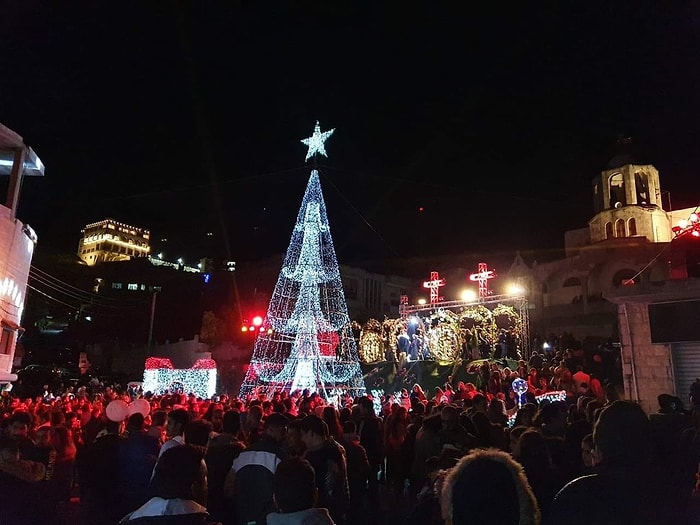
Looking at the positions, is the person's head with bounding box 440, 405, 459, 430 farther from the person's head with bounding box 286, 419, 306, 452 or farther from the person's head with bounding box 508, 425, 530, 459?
the person's head with bounding box 286, 419, 306, 452

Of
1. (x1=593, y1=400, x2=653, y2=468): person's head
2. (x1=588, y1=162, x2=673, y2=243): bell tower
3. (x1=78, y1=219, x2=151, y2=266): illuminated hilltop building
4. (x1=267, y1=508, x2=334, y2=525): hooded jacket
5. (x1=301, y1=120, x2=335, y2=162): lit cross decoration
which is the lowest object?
(x1=267, y1=508, x2=334, y2=525): hooded jacket

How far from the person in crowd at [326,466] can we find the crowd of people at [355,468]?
0.01m

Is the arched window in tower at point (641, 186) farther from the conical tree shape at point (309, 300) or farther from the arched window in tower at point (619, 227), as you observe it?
the conical tree shape at point (309, 300)

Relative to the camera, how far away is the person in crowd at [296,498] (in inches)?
119

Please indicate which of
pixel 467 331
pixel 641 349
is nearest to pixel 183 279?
pixel 467 331

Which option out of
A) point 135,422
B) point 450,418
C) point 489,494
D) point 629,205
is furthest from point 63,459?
point 629,205

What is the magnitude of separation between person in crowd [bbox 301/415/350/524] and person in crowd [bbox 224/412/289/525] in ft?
1.27

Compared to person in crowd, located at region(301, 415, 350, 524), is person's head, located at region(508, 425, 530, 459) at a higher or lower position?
higher

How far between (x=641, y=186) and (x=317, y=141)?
27.4 meters

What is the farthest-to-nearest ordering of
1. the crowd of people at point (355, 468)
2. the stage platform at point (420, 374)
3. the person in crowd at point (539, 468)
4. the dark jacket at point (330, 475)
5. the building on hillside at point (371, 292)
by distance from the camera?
1. the building on hillside at point (371, 292)
2. the stage platform at point (420, 374)
3. the dark jacket at point (330, 475)
4. the person in crowd at point (539, 468)
5. the crowd of people at point (355, 468)

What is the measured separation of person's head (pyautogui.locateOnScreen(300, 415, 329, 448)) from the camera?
16.8ft

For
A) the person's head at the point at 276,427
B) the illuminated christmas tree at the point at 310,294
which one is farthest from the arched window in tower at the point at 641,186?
the person's head at the point at 276,427

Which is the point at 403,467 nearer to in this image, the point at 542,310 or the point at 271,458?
the point at 271,458

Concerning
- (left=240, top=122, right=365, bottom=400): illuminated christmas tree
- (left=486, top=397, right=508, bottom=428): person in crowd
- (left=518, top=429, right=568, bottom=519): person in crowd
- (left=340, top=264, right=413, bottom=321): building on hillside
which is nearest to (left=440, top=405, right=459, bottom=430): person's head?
(left=518, top=429, right=568, bottom=519): person in crowd
